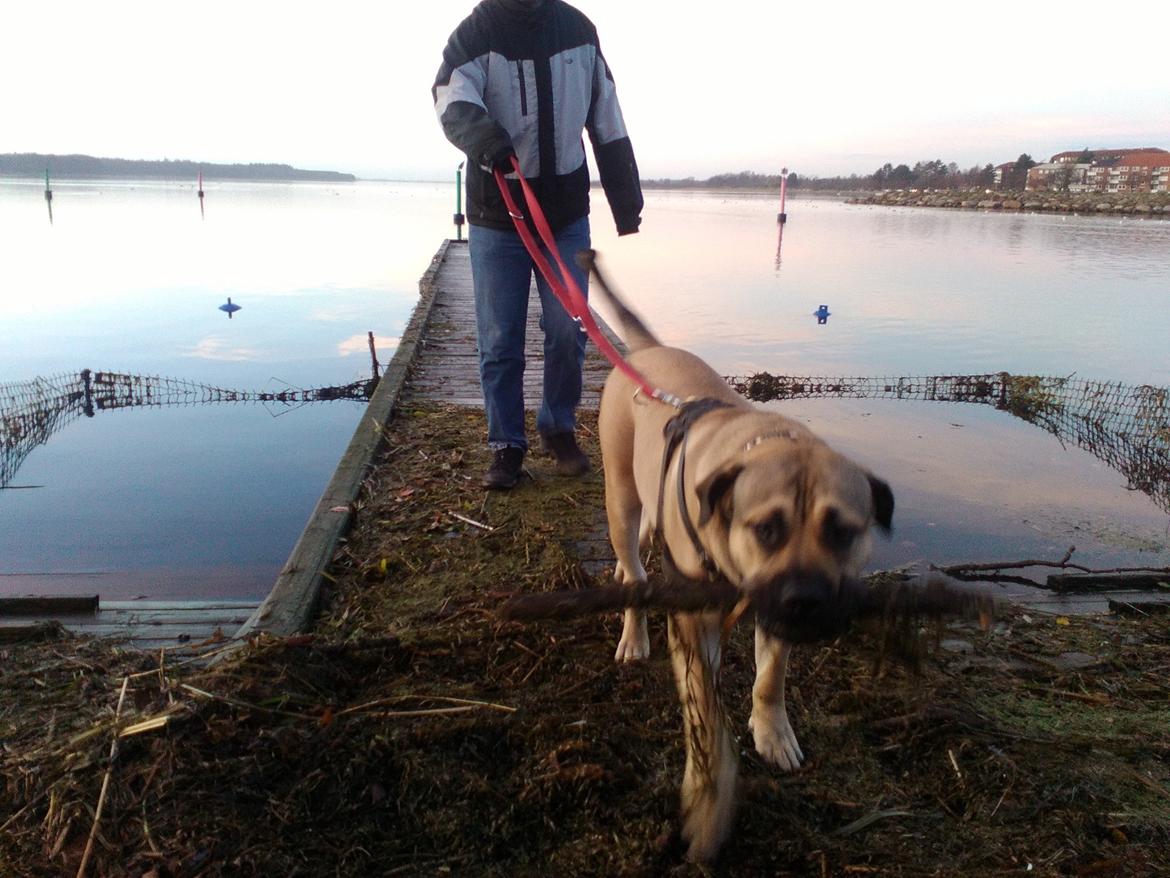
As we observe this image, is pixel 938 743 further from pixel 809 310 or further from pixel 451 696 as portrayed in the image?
pixel 809 310

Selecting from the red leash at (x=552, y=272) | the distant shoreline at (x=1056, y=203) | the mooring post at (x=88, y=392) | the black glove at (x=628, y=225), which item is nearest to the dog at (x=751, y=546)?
the red leash at (x=552, y=272)

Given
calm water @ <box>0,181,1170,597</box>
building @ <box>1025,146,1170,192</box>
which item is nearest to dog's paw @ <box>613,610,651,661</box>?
calm water @ <box>0,181,1170,597</box>

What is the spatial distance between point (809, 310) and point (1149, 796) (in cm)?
1360

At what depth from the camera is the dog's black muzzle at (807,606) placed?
2.10 metres

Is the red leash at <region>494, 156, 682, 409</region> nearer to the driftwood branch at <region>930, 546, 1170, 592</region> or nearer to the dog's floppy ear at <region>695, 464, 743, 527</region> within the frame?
the dog's floppy ear at <region>695, 464, 743, 527</region>

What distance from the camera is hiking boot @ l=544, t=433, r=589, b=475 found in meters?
5.36

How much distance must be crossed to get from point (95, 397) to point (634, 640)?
30.4ft

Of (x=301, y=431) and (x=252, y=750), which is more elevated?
(x=252, y=750)

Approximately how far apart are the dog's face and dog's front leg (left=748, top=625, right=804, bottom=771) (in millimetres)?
470

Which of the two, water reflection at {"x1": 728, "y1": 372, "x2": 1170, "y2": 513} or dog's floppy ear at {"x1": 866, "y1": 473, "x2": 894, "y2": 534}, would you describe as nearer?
dog's floppy ear at {"x1": 866, "y1": 473, "x2": 894, "y2": 534}

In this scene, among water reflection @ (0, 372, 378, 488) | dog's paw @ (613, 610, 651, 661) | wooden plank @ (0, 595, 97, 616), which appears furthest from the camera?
water reflection @ (0, 372, 378, 488)

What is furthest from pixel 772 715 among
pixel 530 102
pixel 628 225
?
pixel 530 102

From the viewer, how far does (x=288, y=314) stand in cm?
1622

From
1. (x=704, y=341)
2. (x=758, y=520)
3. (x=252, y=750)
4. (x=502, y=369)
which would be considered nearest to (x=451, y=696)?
(x=252, y=750)
